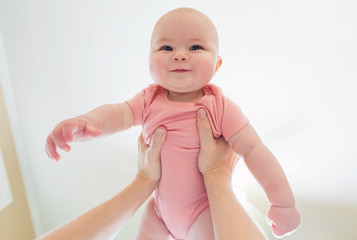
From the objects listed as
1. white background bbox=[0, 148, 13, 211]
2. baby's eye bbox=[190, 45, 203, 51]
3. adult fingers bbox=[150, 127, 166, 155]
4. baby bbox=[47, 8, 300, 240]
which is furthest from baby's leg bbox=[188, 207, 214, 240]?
white background bbox=[0, 148, 13, 211]

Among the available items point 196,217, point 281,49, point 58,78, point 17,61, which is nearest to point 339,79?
point 281,49

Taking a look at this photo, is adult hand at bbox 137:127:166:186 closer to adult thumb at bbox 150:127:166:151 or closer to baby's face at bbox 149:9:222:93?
adult thumb at bbox 150:127:166:151

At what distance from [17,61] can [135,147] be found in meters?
0.68

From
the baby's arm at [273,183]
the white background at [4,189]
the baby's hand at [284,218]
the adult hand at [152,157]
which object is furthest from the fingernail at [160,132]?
the white background at [4,189]

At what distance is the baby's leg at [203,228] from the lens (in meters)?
0.62

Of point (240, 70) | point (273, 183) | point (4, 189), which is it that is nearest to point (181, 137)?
point (273, 183)

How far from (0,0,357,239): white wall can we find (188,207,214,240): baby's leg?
1.67 ft

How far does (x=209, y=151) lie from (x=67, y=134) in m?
0.35

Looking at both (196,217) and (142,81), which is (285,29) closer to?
(142,81)

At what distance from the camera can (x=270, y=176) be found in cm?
58

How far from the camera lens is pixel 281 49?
0.93 m

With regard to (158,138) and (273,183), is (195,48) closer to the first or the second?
(158,138)

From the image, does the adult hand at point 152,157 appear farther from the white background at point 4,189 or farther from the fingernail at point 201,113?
the white background at point 4,189

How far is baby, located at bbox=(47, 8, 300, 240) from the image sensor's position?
1.93 feet
